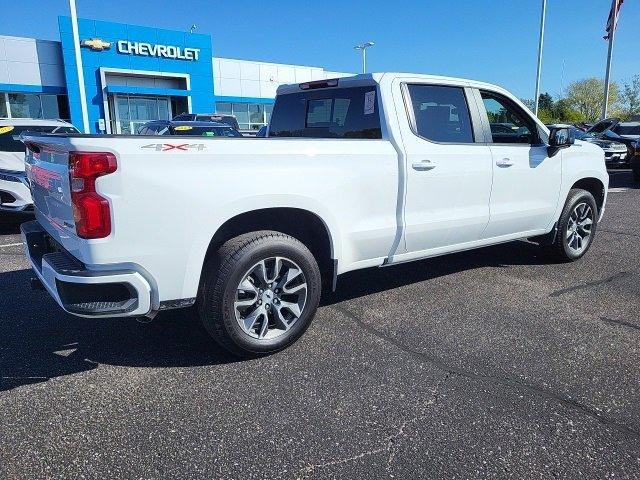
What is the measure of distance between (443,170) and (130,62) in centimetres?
3379

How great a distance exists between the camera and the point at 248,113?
130ft

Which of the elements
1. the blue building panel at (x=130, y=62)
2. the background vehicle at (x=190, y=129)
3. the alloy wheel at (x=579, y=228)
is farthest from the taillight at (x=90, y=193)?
the blue building panel at (x=130, y=62)

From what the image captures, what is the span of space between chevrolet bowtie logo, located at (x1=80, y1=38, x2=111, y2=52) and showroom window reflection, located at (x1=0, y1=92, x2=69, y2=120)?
11.3 ft

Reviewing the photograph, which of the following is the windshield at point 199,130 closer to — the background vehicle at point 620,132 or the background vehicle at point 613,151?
the background vehicle at point 613,151

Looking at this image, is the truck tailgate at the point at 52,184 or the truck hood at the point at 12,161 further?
the truck hood at the point at 12,161

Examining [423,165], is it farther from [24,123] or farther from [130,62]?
[130,62]

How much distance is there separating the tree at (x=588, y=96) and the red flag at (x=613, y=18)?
41.8 metres

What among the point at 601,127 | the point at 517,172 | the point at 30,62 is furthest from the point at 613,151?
the point at 30,62

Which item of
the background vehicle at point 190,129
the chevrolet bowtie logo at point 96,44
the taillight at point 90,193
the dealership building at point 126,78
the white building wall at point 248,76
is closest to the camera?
the taillight at point 90,193

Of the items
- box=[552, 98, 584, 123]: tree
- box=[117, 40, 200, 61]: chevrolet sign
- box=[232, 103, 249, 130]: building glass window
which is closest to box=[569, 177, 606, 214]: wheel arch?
box=[117, 40, 200, 61]: chevrolet sign

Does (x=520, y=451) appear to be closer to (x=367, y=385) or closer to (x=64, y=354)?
(x=367, y=385)

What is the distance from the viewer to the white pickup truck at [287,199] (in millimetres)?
2662

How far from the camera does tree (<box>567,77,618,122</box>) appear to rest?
66.6 metres

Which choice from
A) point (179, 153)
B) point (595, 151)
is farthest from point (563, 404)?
point (595, 151)
